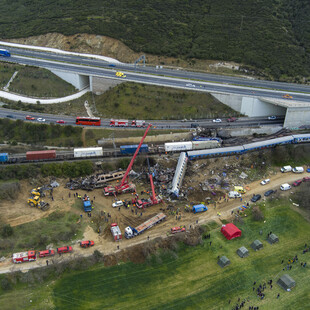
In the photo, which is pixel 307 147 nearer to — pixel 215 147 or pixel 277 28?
pixel 215 147

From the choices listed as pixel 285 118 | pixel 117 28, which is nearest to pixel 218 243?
pixel 285 118

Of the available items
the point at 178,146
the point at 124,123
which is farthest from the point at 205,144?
the point at 124,123

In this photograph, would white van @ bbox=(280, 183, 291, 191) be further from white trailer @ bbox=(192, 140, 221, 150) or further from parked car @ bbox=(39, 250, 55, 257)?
parked car @ bbox=(39, 250, 55, 257)

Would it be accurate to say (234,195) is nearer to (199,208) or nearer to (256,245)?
(199,208)

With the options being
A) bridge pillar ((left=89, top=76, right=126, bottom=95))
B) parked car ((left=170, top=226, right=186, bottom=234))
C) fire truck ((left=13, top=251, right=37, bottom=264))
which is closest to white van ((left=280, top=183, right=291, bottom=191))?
parked car ((left=170, top=226, right=186, bottom=234))

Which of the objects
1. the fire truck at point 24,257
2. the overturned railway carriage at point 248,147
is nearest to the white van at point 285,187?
the overturned railway carriage at point 248,147
